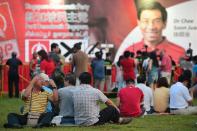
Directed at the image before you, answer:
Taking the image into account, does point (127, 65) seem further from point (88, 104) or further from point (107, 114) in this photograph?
point (88, 104)

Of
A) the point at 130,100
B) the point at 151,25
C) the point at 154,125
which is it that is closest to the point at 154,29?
the point at 151,25

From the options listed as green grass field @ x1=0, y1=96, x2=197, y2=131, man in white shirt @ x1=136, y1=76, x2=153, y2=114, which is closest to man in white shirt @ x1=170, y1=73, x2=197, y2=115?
green grass field @ x1=0, y1=96, x2=197, y2=131

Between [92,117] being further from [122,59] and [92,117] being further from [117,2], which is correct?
[117,2]

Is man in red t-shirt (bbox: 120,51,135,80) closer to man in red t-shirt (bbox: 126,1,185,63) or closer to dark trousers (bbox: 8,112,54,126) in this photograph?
man in red t-shirt (bbox: 126,1,185,63)

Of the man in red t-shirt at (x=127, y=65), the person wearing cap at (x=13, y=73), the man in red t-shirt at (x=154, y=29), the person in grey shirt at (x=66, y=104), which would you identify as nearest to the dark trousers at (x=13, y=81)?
the person wearing cap at (x=13, y=73)

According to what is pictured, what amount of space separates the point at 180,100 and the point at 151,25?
12.0 meters

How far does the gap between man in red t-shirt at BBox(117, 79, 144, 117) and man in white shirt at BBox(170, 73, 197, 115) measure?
3.55 ft

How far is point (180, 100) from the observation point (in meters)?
17.6

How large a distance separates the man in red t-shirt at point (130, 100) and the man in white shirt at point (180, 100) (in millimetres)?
1081

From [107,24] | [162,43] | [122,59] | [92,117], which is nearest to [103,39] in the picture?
[107,24]

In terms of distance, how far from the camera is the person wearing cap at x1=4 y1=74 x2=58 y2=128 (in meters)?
14.4

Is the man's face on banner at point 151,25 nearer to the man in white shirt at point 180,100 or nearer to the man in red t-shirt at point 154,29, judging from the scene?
the man in red t-shirt at point 154,29

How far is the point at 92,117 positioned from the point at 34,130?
1.31 meters

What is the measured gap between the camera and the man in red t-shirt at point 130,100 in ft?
54.1
